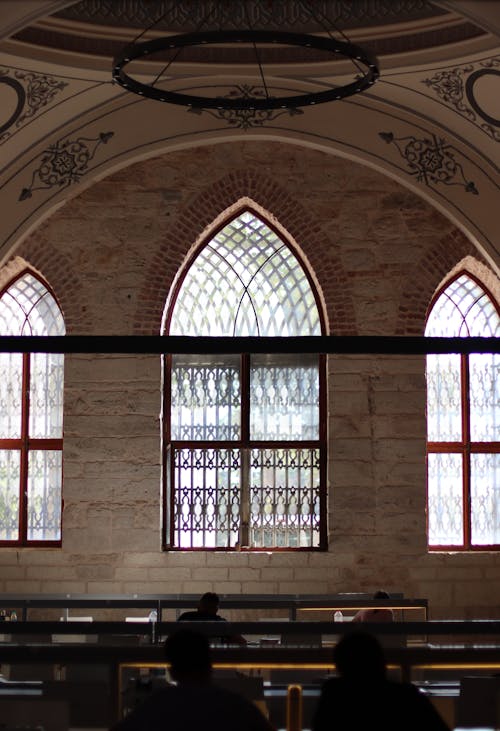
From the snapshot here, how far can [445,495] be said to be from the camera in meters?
13.1

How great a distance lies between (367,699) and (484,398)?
939cm

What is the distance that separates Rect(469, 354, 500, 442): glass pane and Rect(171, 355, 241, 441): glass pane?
257 cm

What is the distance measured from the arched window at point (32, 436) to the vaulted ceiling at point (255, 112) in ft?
4.39

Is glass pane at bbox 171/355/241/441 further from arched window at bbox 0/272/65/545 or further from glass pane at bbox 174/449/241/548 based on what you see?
arched window at bbox 0/272/65/545

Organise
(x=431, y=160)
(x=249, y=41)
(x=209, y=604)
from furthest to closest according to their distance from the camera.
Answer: (x=431, y=160), (x=249, y=41), (x=209, y=604)

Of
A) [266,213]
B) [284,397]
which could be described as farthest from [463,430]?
[266,213]

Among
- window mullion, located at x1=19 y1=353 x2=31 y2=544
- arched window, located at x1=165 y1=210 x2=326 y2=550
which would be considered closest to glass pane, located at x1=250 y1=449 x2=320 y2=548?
arched window, located at x1=165 y1=210 x2=326 y2=550

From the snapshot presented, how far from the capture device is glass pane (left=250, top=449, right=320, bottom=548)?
12.9 meters

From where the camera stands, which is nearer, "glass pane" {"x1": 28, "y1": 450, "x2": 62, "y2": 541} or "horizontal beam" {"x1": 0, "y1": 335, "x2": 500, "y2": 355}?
"horizontal beam" {"x1": 0, "y1": 335, "x2": 500, "y2": 355}

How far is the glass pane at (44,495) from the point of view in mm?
13039

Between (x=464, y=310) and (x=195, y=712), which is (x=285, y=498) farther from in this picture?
(x=195, y=712)

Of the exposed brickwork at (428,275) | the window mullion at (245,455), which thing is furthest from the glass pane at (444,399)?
the window mullion at (245,455)

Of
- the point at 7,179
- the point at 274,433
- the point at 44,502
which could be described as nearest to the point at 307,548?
the point at 274,433

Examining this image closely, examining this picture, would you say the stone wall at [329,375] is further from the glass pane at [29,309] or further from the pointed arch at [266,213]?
the glass pane at [29,309]
